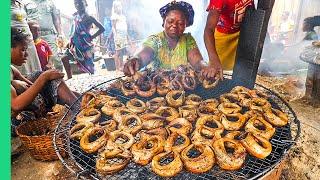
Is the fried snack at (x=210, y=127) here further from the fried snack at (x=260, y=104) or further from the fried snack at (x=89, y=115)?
the fried snack at (x=89, y=115)

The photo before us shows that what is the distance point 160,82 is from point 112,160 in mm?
1671

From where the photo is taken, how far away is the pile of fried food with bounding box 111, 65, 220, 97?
3.96 metres

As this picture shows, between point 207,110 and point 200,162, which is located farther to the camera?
point 207,110

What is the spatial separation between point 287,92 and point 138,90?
499cm

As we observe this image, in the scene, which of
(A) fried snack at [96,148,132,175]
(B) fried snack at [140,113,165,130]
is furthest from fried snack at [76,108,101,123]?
(A) fried snack at [96,148,132,175]

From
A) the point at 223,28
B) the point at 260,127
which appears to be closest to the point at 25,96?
the point at 260,127

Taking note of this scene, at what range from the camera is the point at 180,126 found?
3123mm

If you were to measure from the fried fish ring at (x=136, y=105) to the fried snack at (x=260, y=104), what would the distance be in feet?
4.43

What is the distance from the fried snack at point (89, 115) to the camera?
10.8 feet

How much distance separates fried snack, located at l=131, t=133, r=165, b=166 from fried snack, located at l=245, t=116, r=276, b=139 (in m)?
0.97

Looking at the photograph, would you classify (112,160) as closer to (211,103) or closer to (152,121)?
(152,121)

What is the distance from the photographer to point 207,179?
253 cm

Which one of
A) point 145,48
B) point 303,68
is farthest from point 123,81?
point 303,68

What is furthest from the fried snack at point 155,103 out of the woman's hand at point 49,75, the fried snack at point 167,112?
the woman's hand at point 49,75
